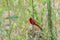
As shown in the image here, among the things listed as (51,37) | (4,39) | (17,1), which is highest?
(17,1)

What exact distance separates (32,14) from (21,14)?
0.09 metres

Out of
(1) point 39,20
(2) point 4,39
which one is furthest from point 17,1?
(2) point 4,39

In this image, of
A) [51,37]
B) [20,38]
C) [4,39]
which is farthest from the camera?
[4,39]

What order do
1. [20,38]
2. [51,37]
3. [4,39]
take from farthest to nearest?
[4,39]
[20,38]
[51,37]

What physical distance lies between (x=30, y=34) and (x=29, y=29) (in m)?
0.13

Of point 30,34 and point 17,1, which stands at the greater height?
point 17,1

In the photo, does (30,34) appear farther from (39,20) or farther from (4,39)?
(4,39)

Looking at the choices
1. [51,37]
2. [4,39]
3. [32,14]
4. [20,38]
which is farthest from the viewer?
[4,39]

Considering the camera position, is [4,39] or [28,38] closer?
[28,38]

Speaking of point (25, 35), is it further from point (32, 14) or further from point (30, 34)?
point (32, 14)

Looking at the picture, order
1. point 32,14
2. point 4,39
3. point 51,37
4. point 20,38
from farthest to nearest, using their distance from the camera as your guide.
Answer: point 4,39, point 32,14, point 20,38, point 51,37

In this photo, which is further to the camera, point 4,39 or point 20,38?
point 4,39

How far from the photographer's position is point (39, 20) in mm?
1874

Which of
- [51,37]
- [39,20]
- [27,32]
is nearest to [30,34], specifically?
[27,32]
